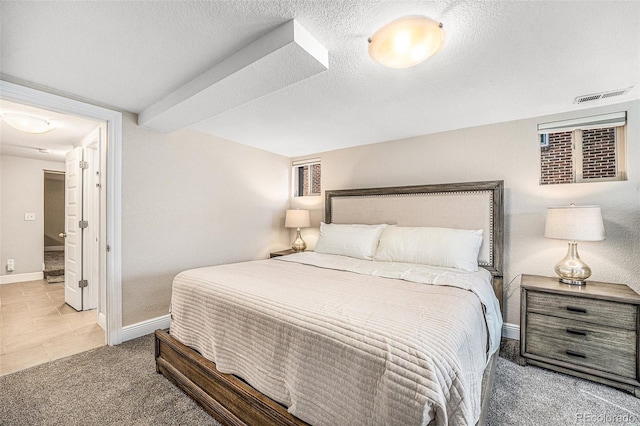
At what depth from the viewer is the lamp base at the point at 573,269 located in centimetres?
218

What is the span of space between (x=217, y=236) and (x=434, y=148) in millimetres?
2965

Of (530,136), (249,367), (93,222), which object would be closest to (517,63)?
(530,136)

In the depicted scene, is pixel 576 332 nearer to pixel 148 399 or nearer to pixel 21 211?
pixel 148 399

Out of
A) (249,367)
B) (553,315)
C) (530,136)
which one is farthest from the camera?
(530,136)

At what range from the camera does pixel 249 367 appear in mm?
1473

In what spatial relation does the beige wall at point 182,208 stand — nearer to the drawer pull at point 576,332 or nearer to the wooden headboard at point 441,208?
the wooden headboard at point 441,208

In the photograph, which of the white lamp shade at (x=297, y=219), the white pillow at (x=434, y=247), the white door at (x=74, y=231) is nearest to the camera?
the white pillow at (x=434, y=247)

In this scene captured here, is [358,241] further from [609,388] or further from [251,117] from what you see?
[609,388]

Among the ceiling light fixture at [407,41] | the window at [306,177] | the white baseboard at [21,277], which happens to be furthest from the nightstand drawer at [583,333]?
the white baseboard at [21,277]

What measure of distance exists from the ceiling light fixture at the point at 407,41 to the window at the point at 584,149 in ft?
6.41

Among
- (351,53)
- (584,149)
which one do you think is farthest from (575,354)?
(351,53)

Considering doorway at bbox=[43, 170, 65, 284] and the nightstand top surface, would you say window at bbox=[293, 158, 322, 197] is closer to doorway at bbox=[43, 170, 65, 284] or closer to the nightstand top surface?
the nightstand top surface

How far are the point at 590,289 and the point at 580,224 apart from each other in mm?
525

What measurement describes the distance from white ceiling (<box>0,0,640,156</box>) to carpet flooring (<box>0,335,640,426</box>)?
2.26m
